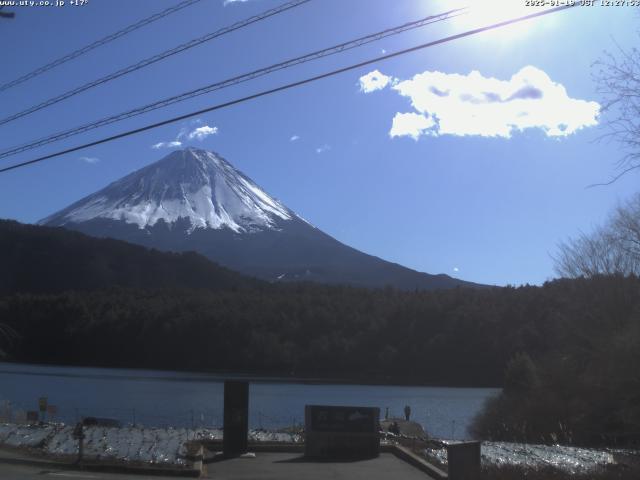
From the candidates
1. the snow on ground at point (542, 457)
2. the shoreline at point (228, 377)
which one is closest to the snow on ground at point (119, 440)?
the snow on ground at point (542, 457)

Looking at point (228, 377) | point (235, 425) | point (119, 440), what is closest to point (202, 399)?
point (228, 377)

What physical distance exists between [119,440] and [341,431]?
5771 mm

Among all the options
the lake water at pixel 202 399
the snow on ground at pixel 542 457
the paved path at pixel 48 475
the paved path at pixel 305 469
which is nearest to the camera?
the paved path at pixel 48 475

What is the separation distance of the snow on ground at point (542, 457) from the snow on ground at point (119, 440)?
556 cm

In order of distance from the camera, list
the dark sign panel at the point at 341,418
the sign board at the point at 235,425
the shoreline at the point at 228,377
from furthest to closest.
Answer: the shoreline at the point at 228,377, the dark sign panel at the point at 341,418, the sign board at the point at 235,425

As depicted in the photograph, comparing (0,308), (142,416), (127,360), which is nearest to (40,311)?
(0,308)

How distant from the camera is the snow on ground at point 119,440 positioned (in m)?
18.7

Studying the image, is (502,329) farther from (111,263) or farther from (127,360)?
(111,263)

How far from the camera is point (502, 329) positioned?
78000 mm

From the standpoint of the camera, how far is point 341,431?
2048 centimetres

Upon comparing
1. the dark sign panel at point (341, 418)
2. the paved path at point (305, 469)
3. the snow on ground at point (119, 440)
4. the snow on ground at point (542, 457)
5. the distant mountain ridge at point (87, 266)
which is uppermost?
the distant mountain ridge at point (87, 266)

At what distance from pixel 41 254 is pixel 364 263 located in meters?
93.1

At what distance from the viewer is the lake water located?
39281 millimetres

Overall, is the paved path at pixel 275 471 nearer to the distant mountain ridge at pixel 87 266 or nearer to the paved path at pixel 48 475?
the paved path at pixel 48 475
